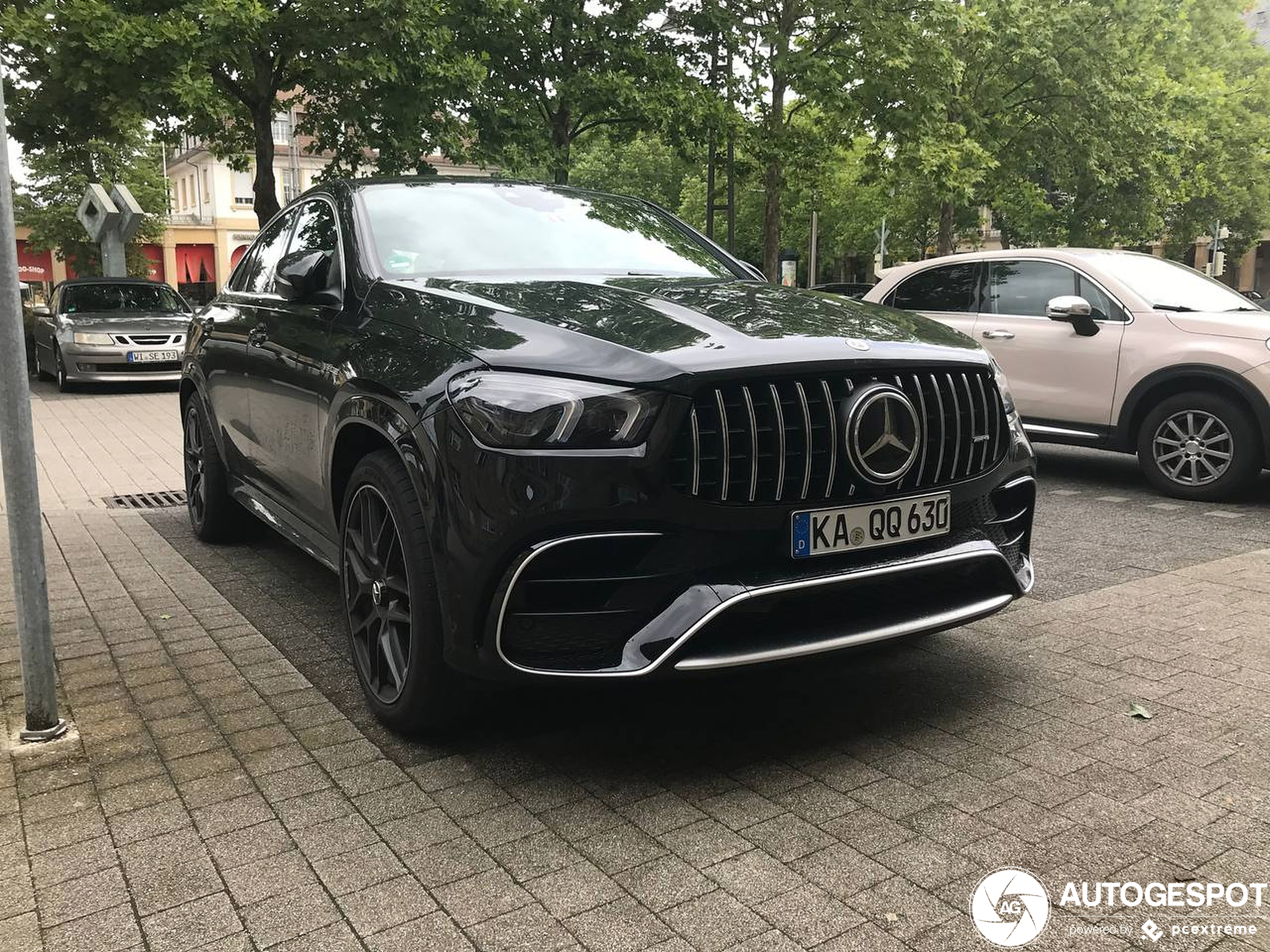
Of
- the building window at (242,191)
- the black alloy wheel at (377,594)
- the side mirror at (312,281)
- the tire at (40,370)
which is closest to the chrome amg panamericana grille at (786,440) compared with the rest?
the black alloy wheel at (377,594)

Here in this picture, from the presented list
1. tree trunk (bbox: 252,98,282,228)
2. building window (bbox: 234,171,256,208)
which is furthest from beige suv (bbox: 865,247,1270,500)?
building window (bbox: 234,171,256,208)

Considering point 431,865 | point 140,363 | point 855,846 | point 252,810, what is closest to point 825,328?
point 855,846

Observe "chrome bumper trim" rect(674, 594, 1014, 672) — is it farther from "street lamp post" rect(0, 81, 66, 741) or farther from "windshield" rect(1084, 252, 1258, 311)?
"windshield" rect(1084, 252, 1258, 311)

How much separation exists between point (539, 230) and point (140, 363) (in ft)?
43.0

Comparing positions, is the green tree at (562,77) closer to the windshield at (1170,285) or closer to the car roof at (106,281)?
the car roof at (106,281)

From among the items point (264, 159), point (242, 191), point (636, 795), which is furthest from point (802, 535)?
point (242, 191)

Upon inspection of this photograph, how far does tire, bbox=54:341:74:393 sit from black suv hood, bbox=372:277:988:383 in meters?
14.1

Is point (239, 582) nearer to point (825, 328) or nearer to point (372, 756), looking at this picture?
point (372, 756)

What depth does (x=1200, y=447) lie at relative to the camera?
7461 millimetres

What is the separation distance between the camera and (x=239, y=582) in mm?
5340

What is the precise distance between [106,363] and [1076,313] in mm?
12905

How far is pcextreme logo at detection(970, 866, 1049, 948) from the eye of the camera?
236 cm

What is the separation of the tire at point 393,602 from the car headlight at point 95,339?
44.5 feet

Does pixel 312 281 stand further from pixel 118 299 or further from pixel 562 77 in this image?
pixel 562 77
